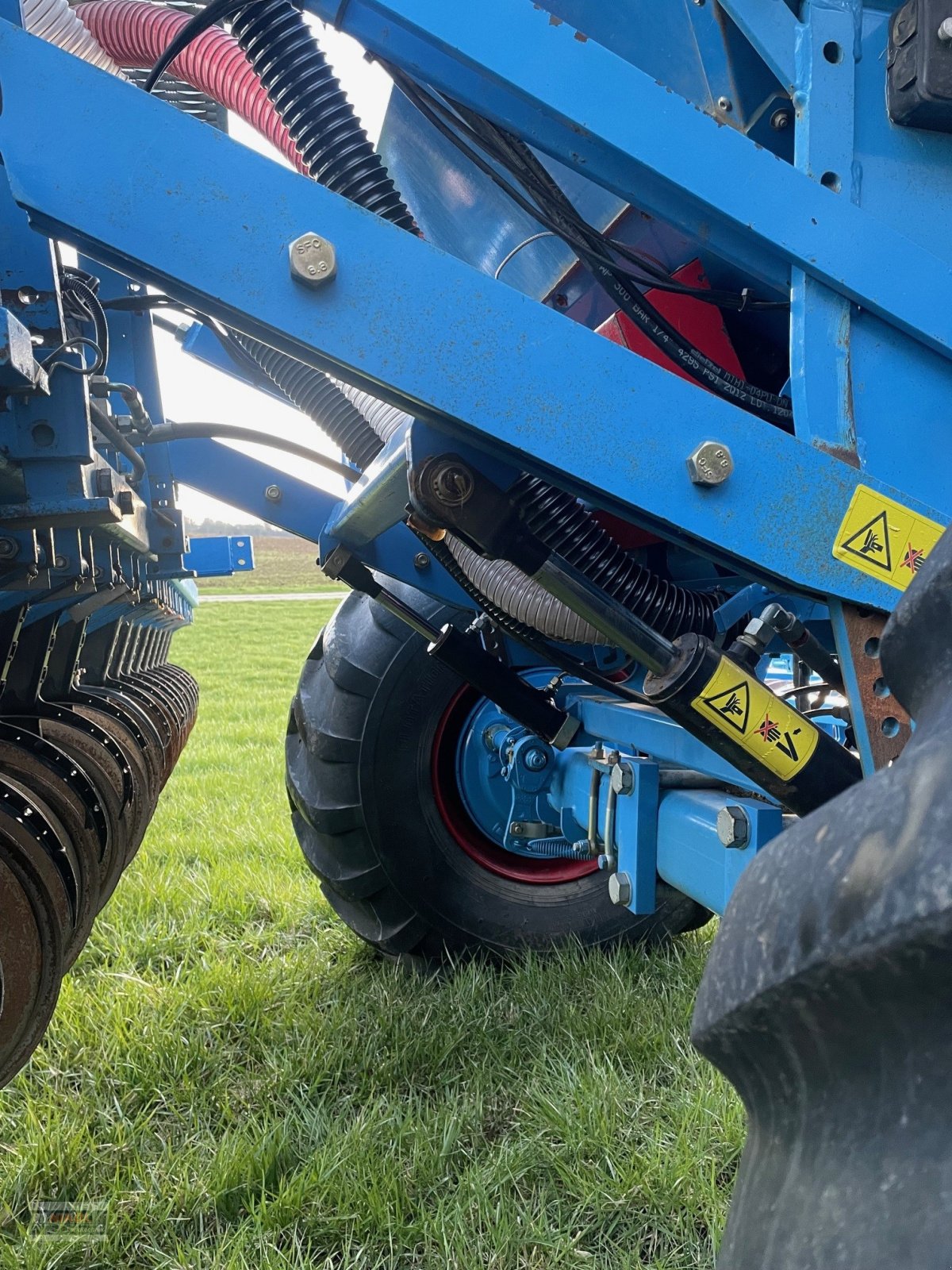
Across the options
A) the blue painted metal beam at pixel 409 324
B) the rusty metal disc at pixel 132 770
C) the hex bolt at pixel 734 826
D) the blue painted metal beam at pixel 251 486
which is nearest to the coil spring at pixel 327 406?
the blue painted metal beam at pixel 251 486

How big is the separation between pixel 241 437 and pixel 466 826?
1.28 metres

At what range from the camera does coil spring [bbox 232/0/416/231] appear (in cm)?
139

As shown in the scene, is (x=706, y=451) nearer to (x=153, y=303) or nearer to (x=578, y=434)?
(x=578, y=434)

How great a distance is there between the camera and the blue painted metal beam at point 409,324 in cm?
108

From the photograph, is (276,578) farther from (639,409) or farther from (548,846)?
(639,409)

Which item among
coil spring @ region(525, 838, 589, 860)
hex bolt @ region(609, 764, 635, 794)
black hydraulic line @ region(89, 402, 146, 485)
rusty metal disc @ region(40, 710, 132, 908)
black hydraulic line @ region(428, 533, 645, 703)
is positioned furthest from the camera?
coil spring @ region(525, 838, 589, 860)

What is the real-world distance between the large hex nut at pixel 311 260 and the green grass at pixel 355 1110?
1.43 meters

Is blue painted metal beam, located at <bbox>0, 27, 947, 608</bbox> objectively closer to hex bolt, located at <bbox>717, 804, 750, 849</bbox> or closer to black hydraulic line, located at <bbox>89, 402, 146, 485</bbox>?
hex bolt, located at <bbox>717, 804, 750, 849</bbox>

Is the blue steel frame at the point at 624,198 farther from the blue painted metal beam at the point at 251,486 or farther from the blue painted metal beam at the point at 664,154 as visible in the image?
the blue painted metal beam at the point at 251,486

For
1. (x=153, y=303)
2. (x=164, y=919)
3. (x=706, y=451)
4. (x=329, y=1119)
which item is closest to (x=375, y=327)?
(x=706, y=451)

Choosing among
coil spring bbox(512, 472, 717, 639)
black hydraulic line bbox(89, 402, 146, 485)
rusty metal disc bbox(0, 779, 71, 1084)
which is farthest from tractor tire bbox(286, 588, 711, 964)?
coil spring bbox(512, 472, 717, 639)

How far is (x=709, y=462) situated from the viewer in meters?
1.22

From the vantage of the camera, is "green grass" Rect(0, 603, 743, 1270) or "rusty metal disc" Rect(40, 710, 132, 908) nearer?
"green grass" Rect(0, 603, 743, 1270)

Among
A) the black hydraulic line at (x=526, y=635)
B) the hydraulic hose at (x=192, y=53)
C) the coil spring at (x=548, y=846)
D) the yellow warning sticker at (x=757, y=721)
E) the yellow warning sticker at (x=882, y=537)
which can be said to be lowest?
the coil spring at (x=548, y=846)
